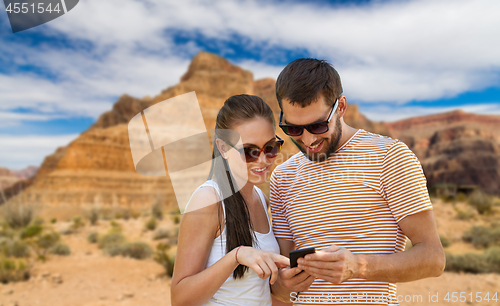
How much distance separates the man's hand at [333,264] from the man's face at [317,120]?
761 millimetres

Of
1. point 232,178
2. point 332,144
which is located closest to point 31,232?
point 232,178

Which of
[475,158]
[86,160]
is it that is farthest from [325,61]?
[475,158]

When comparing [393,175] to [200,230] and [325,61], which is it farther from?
[200,230]

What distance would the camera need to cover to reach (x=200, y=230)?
2066 millimetres

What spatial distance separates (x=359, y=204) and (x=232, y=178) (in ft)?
2.96

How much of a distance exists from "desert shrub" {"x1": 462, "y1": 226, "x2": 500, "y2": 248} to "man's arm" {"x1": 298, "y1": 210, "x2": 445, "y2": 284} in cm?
1644

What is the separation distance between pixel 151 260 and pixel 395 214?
1229cm

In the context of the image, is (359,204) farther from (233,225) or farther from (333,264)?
(233,225)

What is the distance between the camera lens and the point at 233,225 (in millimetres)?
2174

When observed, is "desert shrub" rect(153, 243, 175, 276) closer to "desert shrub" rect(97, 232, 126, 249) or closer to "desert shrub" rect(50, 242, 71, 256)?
"desert shrub" rect(97, 232, 126, 249)

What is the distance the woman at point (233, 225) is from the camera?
1958 millimetres

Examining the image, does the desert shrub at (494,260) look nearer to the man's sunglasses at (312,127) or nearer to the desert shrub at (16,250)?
the man's sunglasses at (312,127)

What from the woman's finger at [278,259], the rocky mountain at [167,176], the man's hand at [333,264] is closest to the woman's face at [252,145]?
the woman's finger at [278,259]

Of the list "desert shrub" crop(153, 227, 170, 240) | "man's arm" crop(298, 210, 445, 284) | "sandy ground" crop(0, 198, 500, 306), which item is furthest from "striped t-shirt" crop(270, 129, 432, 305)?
"desert shrub" crop(153, 227, 170, 240)
